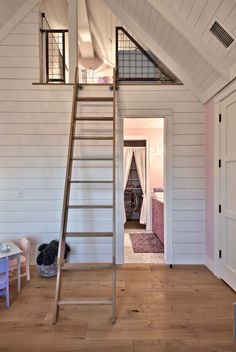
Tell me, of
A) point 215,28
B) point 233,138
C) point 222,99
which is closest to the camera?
point 215,28

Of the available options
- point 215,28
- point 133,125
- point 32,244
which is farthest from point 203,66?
point 32,244

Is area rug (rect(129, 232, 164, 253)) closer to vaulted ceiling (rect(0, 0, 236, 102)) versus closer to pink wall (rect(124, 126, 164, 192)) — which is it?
pink wall (rect(124, 126, 164, 192))

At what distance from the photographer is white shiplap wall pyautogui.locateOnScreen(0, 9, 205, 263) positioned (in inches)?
145

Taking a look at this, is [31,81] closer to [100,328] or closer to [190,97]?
[190,97]

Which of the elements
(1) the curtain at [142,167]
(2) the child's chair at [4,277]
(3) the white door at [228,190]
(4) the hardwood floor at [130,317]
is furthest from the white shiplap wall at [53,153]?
(1) the curtain at [142,167]

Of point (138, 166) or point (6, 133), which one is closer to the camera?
point (6, 133)

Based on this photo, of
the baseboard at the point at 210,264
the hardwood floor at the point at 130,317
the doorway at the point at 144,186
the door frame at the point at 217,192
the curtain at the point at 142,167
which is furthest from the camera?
the curtain at the point at 142,167

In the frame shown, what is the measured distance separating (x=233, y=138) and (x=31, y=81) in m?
2.92

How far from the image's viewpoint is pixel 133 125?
5.96m

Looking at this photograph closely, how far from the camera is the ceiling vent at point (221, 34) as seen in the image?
246 cm

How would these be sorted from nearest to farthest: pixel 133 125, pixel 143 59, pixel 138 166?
pixel 143 59 → pixel 133 125 → pixel 138 166

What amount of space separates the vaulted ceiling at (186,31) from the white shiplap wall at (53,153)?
1.24ft

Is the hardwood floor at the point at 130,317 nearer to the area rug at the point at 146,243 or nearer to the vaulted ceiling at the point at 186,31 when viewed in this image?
the area rug at the point at 146,243

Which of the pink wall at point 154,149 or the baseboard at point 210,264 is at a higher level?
the pink wall at point 154,149
